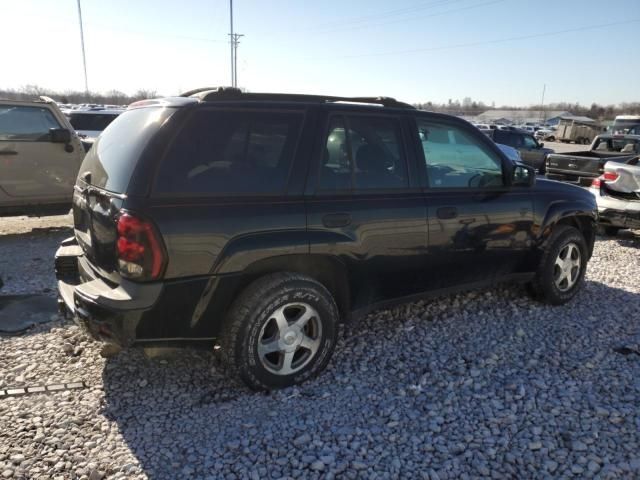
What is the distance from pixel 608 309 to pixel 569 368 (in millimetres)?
1562

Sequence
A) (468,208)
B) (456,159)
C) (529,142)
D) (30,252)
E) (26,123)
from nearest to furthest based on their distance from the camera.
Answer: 1. (468,208)
2. (456,159)
3. (30,252)
4. (26,123)
5. (529,142)

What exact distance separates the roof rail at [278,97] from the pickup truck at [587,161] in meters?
6.67

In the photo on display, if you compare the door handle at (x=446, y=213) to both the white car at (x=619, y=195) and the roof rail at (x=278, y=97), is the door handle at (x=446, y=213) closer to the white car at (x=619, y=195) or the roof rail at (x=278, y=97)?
the roof rail at (x=278, y=97)

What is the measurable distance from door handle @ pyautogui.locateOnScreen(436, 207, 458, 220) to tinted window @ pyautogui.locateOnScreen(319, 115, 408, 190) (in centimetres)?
36

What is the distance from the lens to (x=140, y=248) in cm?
269

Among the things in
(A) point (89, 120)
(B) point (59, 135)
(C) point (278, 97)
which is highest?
(C) point (278, 97)

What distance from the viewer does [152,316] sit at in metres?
2.79

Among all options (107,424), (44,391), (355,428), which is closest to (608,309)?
(355,428)

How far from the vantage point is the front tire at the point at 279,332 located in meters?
3.04

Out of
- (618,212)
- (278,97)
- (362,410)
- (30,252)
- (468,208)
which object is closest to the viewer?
(362,410)

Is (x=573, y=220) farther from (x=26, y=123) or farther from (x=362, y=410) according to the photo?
(x=26, y=123)

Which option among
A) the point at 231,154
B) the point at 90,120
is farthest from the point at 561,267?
the point at 90,120

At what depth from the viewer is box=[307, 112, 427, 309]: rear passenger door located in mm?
3283

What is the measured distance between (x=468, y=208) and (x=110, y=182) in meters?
2.64
